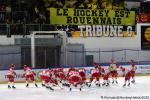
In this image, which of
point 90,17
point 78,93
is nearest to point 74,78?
point 78,93

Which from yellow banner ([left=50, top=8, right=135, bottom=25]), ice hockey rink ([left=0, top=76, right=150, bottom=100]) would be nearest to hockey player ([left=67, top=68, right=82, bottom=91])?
ice hockey rink ([left=0, top=76, right=150, bottom=100])

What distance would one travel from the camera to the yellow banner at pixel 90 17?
3446 centimetres

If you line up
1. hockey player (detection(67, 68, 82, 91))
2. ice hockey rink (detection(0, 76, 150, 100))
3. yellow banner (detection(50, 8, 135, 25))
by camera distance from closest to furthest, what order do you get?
ice hockey rink (detection(0, 76, 150, 100)), hockey player (detection(67, 68, 82, 91)), yellow banner (detection(50, 8, 135, 25))

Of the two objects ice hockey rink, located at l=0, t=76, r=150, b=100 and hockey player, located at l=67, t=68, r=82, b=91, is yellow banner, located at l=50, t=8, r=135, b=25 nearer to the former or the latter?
ice hockey rink, located at l=0, t=76, r=150, b=100

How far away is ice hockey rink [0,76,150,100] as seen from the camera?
2013cm

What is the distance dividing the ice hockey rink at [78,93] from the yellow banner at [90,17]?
9.96 metres

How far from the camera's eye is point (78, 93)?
21.8 meters

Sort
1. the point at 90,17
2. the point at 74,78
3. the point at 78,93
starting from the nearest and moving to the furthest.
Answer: the point at 78,93, the point at 74,78, the point at 90,17

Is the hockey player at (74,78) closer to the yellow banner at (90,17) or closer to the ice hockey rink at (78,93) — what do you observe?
the ice hockey rink at (78,93)

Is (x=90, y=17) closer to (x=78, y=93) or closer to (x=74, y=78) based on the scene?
(x=74, y=78)

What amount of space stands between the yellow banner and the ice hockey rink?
32.7 ft

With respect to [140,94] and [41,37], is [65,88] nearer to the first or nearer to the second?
[140,94]

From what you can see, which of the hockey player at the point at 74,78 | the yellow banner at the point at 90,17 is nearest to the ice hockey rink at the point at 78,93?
the hockey player at the point at 74,78

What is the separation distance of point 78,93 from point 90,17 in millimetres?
14917
